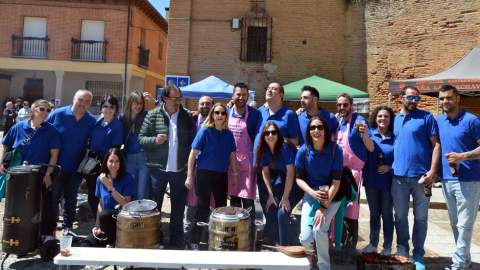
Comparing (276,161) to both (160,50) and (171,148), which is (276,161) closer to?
(171,148)

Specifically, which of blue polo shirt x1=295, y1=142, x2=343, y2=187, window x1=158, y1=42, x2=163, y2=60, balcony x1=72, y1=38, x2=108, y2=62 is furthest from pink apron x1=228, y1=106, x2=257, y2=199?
window x1=158, y1=42, x2=163, y2=60

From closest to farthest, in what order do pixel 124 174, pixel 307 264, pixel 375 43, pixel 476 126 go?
pixel 307 264
pixel 476 126
pixel 124 174
pixel 375 43

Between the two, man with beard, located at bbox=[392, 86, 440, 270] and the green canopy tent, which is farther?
the green canopy tent

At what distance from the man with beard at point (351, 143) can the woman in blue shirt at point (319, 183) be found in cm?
60

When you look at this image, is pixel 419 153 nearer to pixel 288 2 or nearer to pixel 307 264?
pixel 307 264

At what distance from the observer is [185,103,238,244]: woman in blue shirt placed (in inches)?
189

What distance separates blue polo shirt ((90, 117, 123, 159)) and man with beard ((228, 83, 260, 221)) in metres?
1.43

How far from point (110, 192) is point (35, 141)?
1102 millimetres

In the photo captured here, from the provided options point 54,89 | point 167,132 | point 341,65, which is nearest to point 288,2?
point 341,65

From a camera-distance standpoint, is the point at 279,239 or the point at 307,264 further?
the point at 279,239

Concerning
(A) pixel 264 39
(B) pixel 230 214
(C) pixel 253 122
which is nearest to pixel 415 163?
(C) pixel 253 122

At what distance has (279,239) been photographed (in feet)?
15.2

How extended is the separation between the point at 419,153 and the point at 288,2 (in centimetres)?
1191

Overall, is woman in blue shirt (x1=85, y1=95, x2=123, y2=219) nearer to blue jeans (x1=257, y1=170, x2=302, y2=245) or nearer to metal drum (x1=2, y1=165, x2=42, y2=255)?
metal drum (x1=2, y1=165, x2=42, y2=255)
